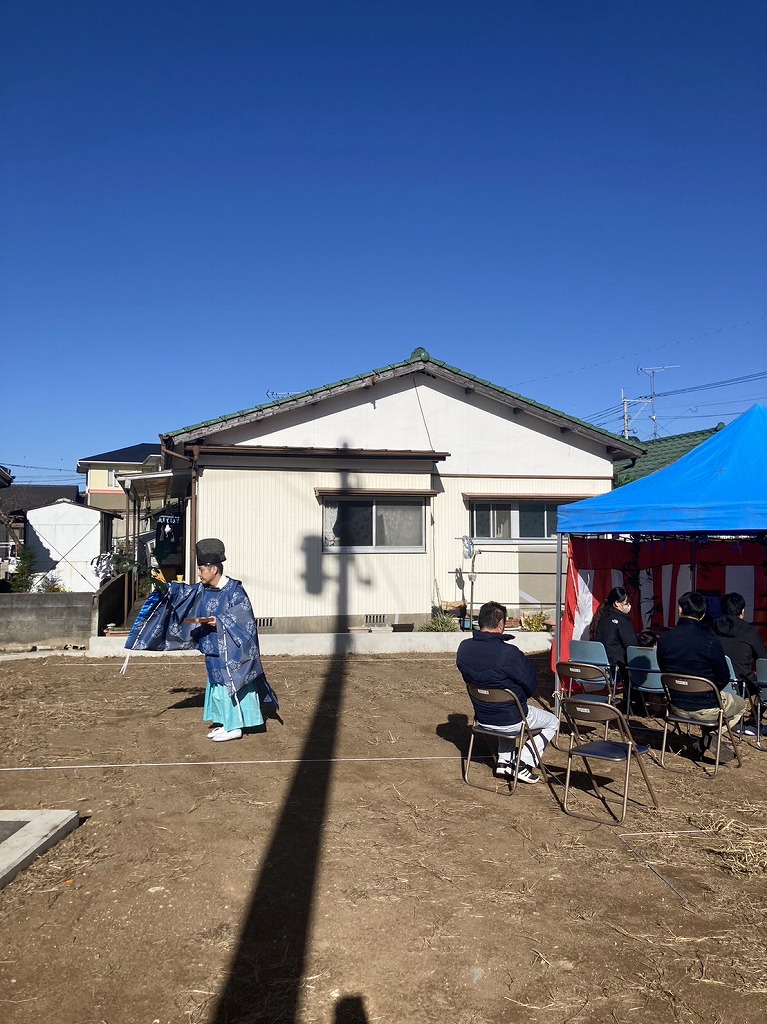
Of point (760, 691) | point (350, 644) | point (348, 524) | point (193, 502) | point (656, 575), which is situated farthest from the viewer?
point (348, 524)

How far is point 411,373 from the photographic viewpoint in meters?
13.9

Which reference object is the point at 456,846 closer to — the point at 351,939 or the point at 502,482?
the point at 351,939

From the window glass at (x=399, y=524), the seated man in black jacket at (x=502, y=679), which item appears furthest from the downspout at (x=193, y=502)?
the seated man in black jacket at (x=502, y=679)

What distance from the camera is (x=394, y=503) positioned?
43.5 ft

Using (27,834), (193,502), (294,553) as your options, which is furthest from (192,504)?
(27,834)

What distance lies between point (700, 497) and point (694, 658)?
1.48 m

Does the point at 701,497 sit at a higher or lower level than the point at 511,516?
lower

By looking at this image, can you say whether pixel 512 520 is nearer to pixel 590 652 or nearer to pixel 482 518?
pixel 482 518

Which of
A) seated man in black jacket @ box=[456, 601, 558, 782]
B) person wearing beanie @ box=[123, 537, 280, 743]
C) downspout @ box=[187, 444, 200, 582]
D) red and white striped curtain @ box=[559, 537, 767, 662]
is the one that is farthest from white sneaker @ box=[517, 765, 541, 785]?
downspout @ box=[187, 444, 200, 582]

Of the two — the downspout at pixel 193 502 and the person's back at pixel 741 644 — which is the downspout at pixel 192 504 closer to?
the downspout at pixel 193 502

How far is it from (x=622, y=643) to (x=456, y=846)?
3672 millimetres

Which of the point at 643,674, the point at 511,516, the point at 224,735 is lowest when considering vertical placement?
the point at 224,735

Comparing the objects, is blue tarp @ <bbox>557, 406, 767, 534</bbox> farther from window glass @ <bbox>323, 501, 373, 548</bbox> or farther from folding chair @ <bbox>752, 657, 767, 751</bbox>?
window glass @ <bbox>323, 501, 373, 548</bbox>

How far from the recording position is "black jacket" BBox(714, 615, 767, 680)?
267 inches
